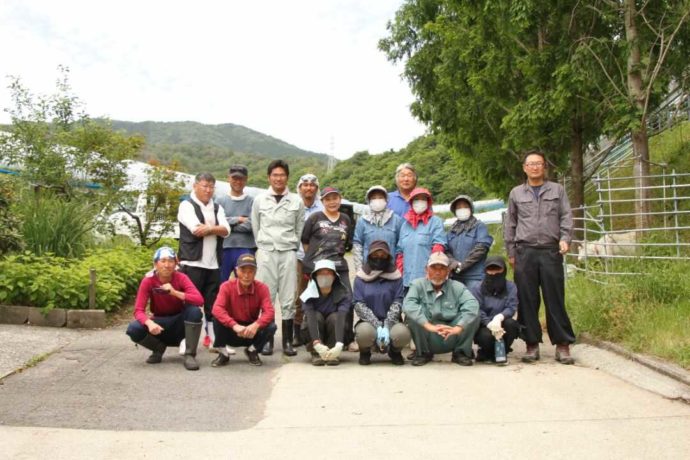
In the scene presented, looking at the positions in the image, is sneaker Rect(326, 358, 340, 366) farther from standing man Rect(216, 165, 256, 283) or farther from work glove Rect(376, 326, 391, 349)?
standing man Rect(216, 165, 256, 283)

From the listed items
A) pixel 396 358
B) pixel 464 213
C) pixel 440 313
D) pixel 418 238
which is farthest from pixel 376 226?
pixel 396 358

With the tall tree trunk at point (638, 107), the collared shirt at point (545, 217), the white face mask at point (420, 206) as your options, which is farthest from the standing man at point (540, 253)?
the tall tree trunk at point (638, 107)

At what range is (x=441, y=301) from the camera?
24.3 feet

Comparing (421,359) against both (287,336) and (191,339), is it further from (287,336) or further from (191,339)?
(191,339)

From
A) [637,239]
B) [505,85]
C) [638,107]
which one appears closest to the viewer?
[637,239]

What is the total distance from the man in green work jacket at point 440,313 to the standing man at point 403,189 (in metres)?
1.00

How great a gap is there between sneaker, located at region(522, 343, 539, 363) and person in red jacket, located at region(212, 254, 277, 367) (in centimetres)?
261

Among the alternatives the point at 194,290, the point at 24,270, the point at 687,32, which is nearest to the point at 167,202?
the point at 24,270

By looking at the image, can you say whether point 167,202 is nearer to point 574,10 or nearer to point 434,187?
point 574,10

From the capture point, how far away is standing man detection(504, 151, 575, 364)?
290 inches

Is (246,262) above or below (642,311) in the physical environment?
above

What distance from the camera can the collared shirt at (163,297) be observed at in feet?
23.6

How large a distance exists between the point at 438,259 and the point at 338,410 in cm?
229

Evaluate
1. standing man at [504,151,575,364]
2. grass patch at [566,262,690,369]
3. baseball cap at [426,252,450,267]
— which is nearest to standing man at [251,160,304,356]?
baseball cap at [426,252,450,267]
